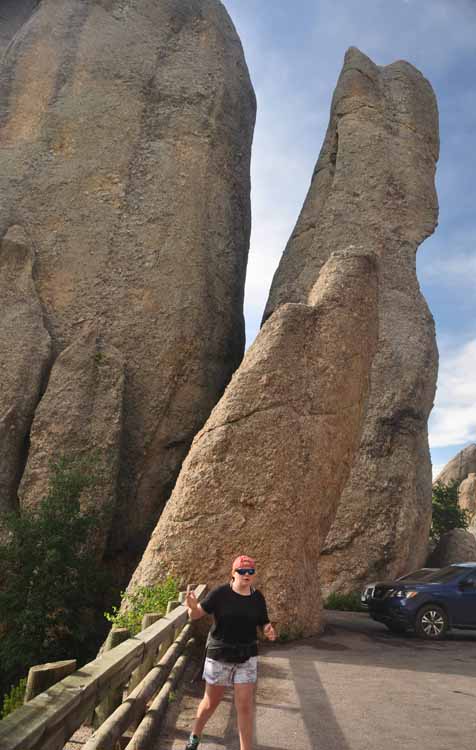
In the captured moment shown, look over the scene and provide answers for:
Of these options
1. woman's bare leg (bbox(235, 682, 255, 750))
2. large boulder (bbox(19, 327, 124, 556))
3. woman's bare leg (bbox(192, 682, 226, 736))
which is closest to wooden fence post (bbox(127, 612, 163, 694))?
woman's bare leg (bbox(192, 682, 226, 736))

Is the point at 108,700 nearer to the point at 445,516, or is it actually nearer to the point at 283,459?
the point at 283,459

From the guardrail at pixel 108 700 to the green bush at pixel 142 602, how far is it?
1.90 metres

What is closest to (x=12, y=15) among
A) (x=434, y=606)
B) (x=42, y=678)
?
(x=434, y=606)

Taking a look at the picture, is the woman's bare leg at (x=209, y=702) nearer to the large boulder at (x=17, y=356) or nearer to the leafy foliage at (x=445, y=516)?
the large boulder at (x=17, y=356)

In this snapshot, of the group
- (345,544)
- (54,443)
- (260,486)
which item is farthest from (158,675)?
(345,544)

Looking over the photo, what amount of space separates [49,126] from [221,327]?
9.34m

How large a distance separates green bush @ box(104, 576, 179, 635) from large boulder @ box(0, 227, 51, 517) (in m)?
6.89

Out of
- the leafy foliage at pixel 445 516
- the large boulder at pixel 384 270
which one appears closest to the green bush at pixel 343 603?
the large boulder at pixel 384 270

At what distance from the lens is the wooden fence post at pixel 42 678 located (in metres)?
3.23

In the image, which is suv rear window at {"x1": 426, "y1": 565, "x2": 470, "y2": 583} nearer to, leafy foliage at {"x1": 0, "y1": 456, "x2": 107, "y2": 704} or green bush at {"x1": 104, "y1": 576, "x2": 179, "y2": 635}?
green bush at {"x1": 104, "y1": 576, "x2": 179, "y2": 635}

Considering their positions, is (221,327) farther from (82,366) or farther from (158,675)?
(158,675)

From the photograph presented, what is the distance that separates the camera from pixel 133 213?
21.7 metres

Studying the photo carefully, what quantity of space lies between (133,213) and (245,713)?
1885 centimetres

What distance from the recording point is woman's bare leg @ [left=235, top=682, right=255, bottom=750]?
15.5 feet
